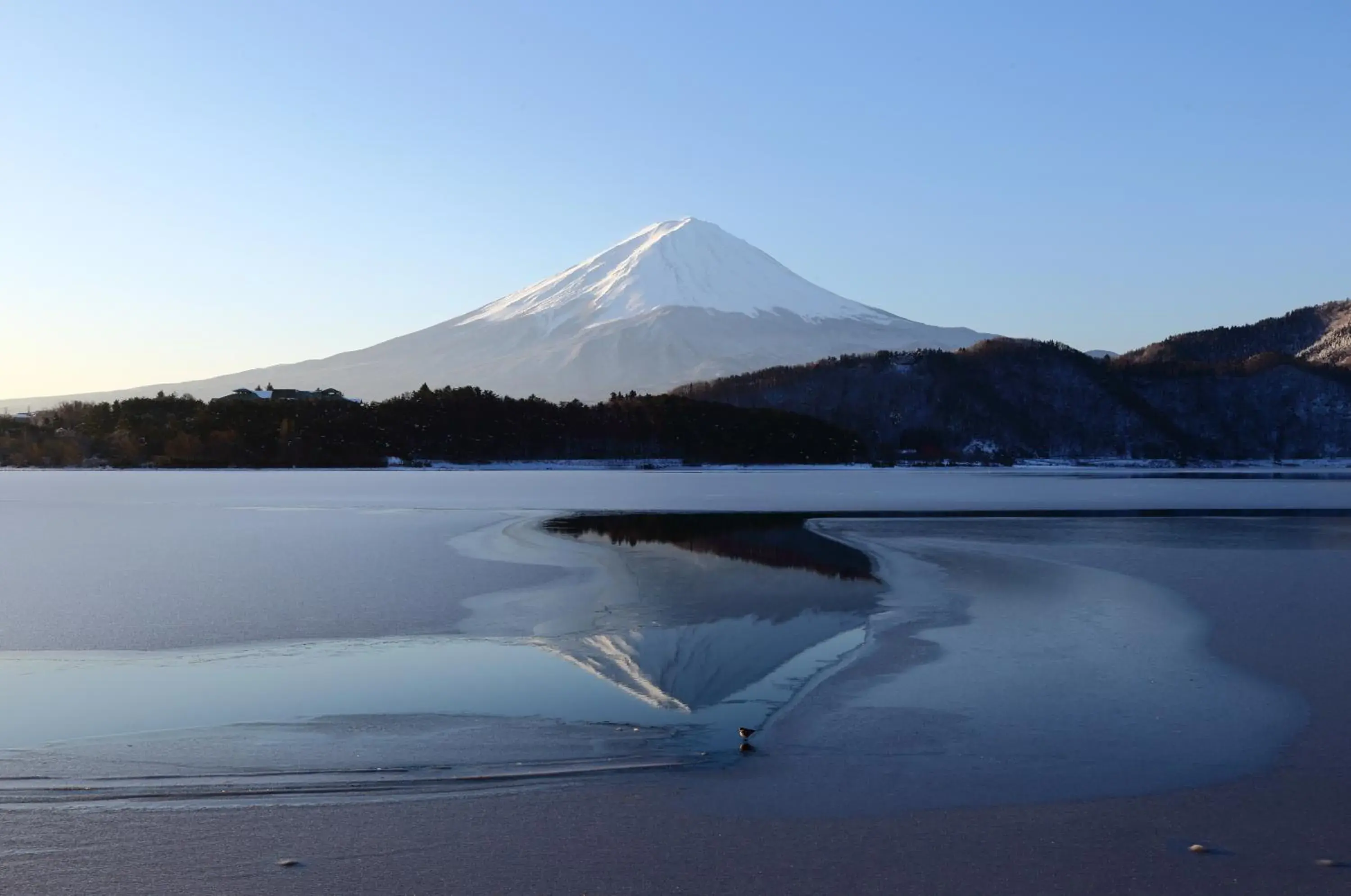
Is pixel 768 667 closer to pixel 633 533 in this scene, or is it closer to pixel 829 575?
pixel 829 575

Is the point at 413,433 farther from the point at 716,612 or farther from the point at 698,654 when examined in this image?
the point at 698,654

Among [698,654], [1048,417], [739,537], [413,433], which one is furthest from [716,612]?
[1048,417]

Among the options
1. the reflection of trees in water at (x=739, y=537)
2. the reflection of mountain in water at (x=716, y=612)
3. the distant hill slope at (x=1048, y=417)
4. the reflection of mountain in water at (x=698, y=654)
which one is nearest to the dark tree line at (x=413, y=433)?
the distant hill slope at (x=1048, y=417)

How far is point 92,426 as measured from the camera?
135875 mm

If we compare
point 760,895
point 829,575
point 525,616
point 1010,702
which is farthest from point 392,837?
point 829,575

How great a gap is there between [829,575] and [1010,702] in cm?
992

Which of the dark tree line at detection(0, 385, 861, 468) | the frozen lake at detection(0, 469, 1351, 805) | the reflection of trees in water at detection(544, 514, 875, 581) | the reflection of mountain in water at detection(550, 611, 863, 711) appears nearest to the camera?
the frozen lake at detection(0, 469, 1351, 805)

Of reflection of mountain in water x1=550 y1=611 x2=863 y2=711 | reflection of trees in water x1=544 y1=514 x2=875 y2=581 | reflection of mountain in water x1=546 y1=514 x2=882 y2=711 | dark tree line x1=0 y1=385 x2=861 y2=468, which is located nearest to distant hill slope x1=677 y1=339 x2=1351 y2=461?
dark tree line x1=0 y1=385 x2=861 y2=468

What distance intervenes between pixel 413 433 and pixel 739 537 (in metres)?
119

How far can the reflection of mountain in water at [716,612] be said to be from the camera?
1113cm

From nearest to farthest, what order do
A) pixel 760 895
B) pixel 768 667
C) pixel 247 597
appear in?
1. pixel 760 895
2. pixel 768 667
3. pixel 247 597

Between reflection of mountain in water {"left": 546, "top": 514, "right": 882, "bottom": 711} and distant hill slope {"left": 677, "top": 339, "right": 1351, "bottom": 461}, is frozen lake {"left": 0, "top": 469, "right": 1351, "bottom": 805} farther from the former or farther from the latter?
distant hill slope {"left": 677, "top": 339, "right": 1351, "bottom": 461}

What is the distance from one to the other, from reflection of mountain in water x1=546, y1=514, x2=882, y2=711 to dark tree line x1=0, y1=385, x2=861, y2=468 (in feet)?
368

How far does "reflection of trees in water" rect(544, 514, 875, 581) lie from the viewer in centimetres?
2184
